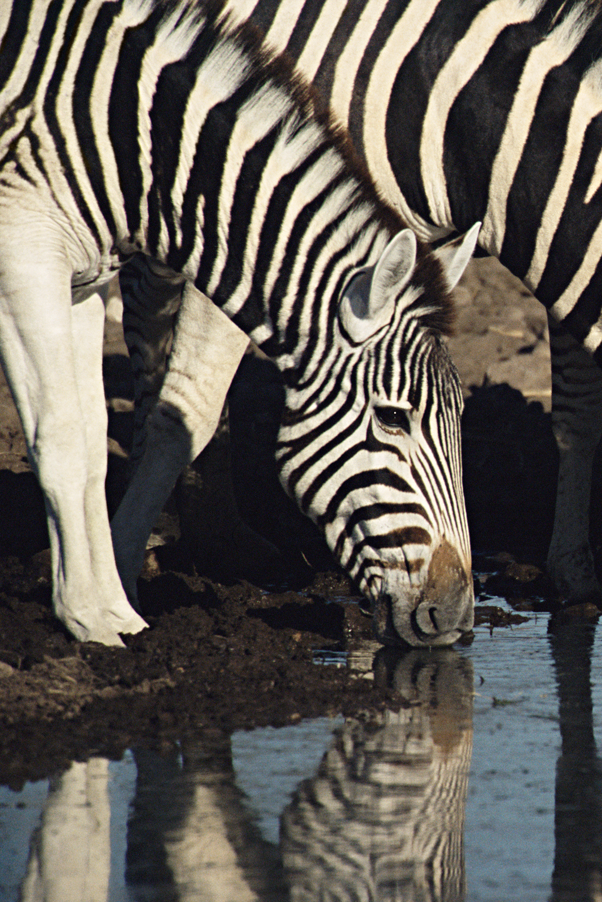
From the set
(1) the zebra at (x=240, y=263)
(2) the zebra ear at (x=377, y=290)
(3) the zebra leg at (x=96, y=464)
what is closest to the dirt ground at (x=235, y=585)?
(3) the zebra leg at (x=96, y=464)

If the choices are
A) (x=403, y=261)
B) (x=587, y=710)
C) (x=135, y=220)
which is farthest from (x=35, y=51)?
(x=587, y=710)

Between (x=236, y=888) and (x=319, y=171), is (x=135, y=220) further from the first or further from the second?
(x=236, y=888)

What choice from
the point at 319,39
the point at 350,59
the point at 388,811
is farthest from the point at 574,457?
the point at 388,811

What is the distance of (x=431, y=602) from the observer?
4.38 meters

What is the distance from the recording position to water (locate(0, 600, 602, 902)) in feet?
8.11

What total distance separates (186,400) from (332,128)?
5.24 feet

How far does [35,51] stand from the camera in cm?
455

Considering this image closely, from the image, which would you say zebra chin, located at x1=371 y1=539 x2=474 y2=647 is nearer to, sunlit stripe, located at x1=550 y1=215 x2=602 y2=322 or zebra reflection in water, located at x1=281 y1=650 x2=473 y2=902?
zebra reflection in water, located at x1=281 y1=650 x2=473 y2=902

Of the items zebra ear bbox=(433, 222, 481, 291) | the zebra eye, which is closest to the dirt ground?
the zebra eye

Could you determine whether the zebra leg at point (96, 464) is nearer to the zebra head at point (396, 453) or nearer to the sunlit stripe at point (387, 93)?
the zebra head at point (396, 453)

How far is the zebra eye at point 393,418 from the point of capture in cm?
440

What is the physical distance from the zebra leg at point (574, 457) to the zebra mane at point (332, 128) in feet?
5.92

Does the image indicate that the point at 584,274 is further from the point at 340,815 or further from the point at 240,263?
the point at 340,815

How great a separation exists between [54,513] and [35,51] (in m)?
1.78
